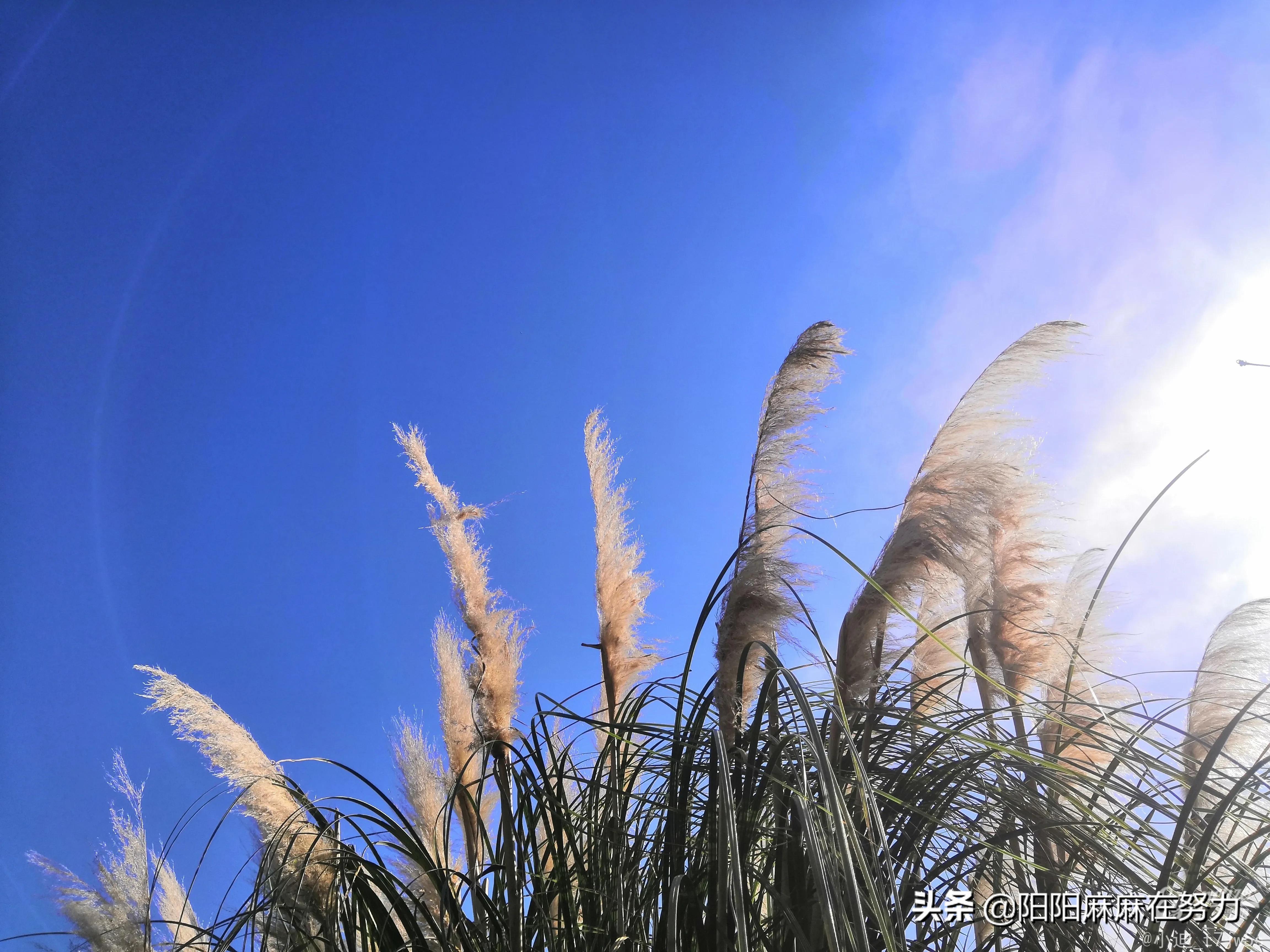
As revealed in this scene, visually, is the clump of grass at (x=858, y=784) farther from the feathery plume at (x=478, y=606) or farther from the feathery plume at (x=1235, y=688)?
the feathery plume at (x=478, y=606)

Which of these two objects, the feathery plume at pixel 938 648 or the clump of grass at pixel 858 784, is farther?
the feathery plume at pixel 938 648

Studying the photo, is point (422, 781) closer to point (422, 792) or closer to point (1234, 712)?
point (422, 792)

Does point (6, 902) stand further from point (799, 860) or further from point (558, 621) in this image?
point (799, 860)

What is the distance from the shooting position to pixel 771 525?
1.86 meters

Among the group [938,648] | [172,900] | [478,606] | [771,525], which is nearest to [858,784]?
[771,525]

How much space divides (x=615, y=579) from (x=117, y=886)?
2932mm

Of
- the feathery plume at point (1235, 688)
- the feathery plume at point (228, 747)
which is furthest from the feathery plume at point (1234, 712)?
the feathery plume at point (228, 747)

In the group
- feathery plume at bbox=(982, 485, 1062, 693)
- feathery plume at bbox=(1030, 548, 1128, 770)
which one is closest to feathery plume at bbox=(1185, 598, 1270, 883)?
feathery plume at bbox=(1030, 548, 1128, 770)

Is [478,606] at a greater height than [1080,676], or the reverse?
[478,606]

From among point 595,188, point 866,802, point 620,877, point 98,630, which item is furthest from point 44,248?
point 866,802

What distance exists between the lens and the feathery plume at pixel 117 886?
3.21 metres

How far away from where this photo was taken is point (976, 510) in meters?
1.86

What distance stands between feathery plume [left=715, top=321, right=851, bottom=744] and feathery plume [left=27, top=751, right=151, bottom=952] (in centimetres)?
285

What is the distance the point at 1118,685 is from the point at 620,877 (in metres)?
1.86
